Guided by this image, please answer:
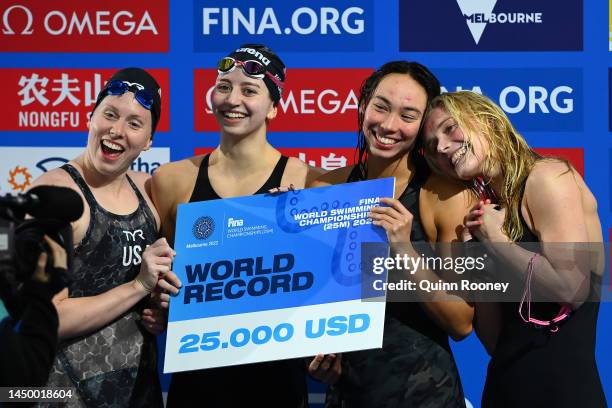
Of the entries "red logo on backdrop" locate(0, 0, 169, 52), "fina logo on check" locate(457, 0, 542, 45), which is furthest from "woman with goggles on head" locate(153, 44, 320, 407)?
"fina logo on check" locate(457, 0, 542, 45)

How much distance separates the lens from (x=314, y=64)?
3500mm

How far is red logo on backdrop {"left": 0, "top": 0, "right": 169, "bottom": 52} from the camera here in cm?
352

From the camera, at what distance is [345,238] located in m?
2.51

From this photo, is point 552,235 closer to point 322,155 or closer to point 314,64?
point 322,155

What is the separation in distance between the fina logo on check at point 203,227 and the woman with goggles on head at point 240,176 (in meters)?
0.13

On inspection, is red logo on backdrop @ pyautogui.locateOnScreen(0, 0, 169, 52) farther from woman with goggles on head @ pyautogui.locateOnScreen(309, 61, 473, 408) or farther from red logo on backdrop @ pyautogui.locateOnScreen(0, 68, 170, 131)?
woman with goggles on head @ pyautogui.locateOnScreen(309, 61, 473, 408)

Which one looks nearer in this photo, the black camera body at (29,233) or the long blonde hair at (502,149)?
the black camera body at (29,233)

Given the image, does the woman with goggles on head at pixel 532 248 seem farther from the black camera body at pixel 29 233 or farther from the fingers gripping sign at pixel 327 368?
the black camera body at pixel 29 233

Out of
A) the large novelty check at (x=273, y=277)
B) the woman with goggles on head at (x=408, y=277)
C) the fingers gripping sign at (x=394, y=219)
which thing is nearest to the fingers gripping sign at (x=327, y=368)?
the woman with goggles on head at (x=408, y=277)

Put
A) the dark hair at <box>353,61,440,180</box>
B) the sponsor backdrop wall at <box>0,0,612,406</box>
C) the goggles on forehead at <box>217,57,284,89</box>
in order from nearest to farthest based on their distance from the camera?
the dark hair at <box>353,61,440,180</box> < the goggles on forehead at <box>217,57,284,89</box> < the sponsor backdrop wall at <box>0,0,612,406</box>

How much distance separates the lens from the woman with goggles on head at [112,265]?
2.51 metres

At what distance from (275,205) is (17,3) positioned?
5.41 ft

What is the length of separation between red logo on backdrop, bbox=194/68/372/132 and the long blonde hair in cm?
106

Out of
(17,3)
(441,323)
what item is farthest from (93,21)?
(441,323)
